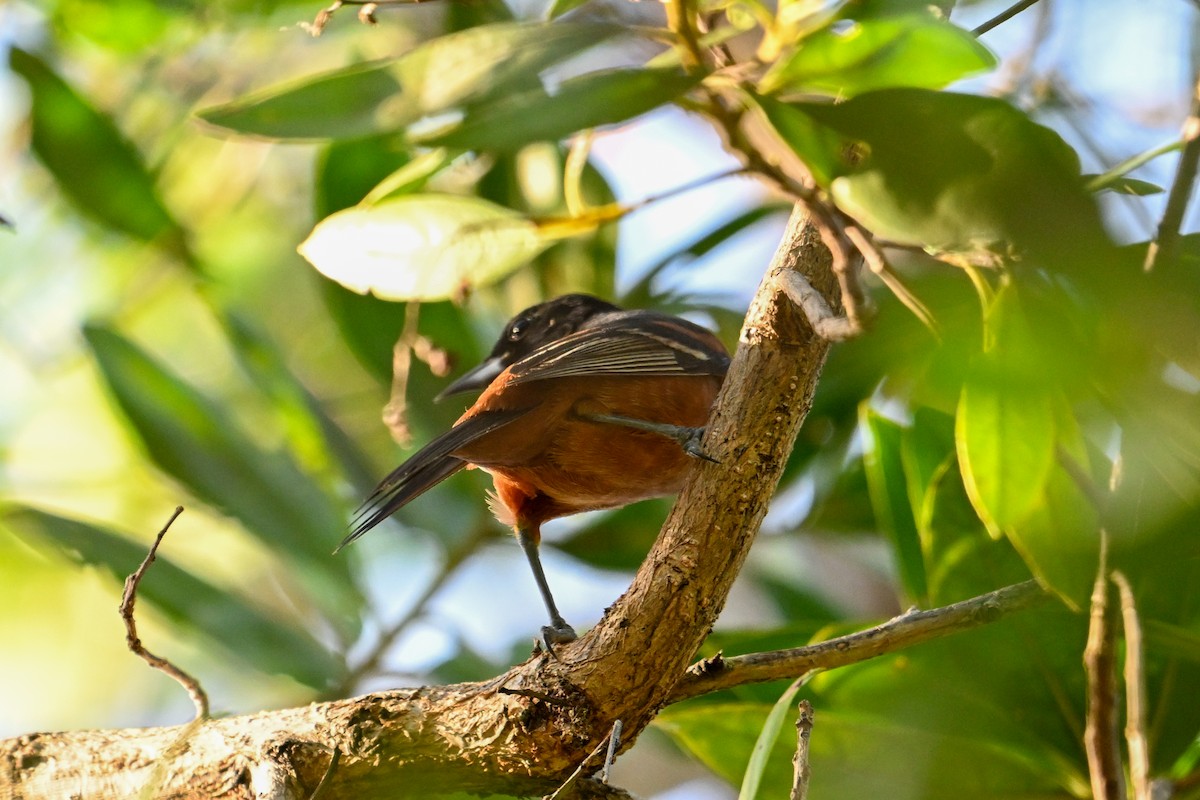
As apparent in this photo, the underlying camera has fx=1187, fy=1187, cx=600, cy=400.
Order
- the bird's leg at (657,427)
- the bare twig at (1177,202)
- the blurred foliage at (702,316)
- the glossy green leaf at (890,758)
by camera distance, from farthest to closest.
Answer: the bird's leg at (657,427), the glossy green leaf at (890,758), the blurred foliage at (702,316), the bare twig at (1177,202)

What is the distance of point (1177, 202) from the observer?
125 cm

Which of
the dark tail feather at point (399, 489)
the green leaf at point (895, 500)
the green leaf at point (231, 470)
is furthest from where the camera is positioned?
the green leaf at point (231, 470)

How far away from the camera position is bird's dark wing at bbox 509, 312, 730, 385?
280 cm

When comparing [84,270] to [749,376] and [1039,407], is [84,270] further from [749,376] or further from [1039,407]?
[1039,407]

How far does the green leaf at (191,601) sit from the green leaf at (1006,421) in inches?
89.1

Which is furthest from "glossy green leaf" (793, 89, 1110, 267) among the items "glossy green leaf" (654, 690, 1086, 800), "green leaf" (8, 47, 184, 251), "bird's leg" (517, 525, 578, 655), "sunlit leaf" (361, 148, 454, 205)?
"green leaf" (8, 47, 184, 251)

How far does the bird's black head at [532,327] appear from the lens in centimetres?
369

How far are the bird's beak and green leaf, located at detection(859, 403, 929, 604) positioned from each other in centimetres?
125

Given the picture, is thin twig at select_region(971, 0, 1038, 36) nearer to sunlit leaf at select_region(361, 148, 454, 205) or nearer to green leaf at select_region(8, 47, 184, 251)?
sunlit leaf at select_region(361, 148, 454, 205)

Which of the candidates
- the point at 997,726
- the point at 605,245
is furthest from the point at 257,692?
the point at 997,726

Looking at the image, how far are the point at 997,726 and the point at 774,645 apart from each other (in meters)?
0.56

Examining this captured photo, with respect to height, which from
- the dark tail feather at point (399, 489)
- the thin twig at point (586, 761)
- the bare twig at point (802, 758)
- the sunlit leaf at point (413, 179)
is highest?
the sunlit leaf at point (413, 179)

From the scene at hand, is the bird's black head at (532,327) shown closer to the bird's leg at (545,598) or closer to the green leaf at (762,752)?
the bird's leg at (545,598)

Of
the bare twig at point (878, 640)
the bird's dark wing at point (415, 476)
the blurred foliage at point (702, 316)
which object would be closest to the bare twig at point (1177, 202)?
the blurred foliage at point (702, 316)
